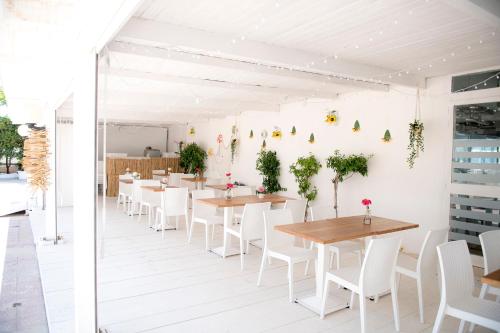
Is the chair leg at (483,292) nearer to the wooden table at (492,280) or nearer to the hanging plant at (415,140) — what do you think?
the wooden table at (492,280)

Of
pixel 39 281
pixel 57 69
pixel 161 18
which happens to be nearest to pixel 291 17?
pixel 161 18

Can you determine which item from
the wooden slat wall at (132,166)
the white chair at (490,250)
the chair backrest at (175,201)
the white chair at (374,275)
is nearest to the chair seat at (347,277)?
the white chair at (374,275)

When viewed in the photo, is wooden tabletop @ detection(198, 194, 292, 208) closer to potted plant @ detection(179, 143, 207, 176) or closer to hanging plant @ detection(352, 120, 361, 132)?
hanging plant @ detection(352, 120, 361, 132)

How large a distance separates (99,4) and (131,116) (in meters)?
7.95

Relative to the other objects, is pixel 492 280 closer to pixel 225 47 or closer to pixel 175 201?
pixel 225 47

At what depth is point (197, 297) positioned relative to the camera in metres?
3.35

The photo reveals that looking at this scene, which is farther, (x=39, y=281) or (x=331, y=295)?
(x=39, y=281)

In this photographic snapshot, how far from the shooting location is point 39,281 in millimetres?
3773

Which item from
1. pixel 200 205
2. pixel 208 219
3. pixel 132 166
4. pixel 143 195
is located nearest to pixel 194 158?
pixel 132 166

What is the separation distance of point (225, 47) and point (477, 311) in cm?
271

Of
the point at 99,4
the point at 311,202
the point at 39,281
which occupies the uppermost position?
the point at 99,4

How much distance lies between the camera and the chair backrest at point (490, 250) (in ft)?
9.39

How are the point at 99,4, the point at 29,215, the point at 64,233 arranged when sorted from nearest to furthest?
the point at 99,4
the point at 64,233
the point at 29,215

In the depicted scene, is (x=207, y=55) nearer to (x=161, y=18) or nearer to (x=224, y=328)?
(x=161, y=18)
